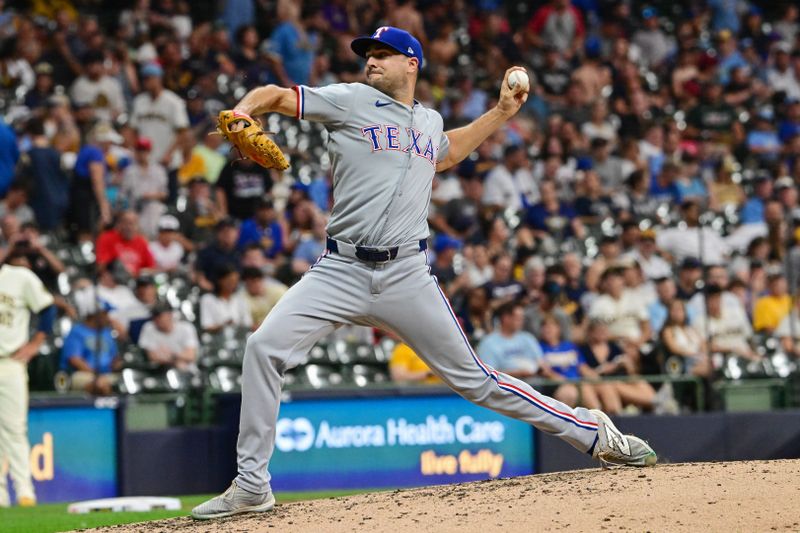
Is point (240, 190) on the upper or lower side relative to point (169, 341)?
upper

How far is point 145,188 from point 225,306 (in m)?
2.50

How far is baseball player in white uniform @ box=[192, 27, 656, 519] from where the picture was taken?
595cm

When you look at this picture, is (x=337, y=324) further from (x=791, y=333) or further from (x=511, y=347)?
(x=791, y=333)

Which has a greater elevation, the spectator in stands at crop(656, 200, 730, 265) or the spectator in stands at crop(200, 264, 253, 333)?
the spectator in stands at crop(656, 200, 730, 265)

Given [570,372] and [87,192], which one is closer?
[570,372]

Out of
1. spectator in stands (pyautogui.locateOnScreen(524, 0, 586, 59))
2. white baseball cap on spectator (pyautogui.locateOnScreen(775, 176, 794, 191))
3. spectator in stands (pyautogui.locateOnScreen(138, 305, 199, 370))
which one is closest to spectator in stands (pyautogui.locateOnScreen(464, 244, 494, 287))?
spectator in stands (pyautogui.locateOnScreen(138, 305, 199, 370))

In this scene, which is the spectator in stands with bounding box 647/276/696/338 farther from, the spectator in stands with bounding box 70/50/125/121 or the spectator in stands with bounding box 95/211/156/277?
the spectator in stands with bounding box 70/50/125/121

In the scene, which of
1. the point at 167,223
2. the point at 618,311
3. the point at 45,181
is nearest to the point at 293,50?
the point at 167,223

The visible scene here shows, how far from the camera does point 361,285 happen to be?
19.7 ft

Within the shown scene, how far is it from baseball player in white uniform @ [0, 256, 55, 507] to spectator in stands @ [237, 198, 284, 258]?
373 cm

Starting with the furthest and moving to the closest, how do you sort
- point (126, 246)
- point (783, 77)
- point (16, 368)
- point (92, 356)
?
point (783, 77), point (126, 246), point (92, 356), point (16, 368)

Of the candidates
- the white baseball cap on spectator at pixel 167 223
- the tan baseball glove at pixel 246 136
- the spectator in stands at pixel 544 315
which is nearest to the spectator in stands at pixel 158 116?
the white baseball cap on spectator at pixel 167 223

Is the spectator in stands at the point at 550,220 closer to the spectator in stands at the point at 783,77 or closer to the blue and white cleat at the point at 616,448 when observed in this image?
the spectator in stands at the point at 783,77

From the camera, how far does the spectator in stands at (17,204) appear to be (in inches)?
524
